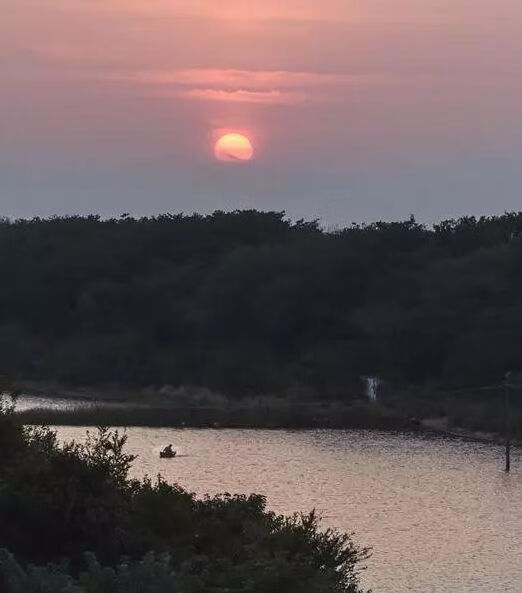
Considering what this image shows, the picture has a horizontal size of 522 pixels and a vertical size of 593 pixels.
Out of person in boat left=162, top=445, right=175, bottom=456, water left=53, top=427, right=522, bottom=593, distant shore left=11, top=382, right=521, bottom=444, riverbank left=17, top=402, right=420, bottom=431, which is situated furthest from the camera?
riverbank left=17, top=402, right=420, bottom=431

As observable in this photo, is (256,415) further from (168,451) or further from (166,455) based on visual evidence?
(166,455)

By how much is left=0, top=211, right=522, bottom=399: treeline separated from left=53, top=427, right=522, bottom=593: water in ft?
36.6

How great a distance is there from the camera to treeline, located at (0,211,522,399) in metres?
51.4

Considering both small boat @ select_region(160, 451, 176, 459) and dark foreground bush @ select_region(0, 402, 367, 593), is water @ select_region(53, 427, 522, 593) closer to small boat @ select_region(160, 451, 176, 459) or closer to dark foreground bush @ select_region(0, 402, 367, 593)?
small boat @ select_region(160, 451, 176, 459)

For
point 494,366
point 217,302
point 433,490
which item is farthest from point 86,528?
point 217,302

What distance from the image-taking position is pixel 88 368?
56.6 meters

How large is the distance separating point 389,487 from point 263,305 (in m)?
27.3

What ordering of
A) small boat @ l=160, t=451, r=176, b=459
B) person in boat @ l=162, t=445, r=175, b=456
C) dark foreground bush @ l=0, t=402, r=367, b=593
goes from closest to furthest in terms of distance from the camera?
dark foreground bush @ l=0, t=402, r=367, b=593 → small boat @ l=160, t=451, r=176, b=459 → person in boat @ l=162, t=445, r=175, b=456

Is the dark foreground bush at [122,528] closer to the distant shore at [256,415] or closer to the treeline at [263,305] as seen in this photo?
the distant shore at [256,415]

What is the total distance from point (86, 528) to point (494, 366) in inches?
1467

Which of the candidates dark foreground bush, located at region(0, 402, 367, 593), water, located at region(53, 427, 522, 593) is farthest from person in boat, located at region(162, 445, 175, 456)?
dark foreground bush, located at region(0, 402, 367, 593)

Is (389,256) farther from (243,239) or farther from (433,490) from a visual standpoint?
(433,490)

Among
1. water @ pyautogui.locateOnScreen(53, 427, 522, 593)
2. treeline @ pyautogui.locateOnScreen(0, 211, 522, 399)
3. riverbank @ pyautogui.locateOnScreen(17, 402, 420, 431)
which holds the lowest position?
water @ pyautogui.locateOnScreen(53, 427, 522, 593)

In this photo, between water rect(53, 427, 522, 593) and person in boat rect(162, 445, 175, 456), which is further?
person in boat rect(162, 445, 175, 456)
